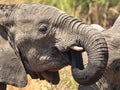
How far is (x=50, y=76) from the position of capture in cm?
732

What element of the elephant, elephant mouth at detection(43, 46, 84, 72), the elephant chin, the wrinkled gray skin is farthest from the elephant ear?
the wrinkled gray skin

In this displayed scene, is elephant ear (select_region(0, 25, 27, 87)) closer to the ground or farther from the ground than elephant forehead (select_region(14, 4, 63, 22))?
closer to the ground

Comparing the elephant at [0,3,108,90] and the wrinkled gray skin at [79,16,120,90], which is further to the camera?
the wrinkled gray skin at [79,16,120,90]

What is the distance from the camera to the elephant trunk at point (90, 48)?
6770mm

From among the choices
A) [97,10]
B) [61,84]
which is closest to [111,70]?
[61,84]

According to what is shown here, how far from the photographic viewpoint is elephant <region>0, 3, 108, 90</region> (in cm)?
689

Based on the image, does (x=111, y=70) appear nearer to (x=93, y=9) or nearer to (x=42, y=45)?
(x=42, y=45)

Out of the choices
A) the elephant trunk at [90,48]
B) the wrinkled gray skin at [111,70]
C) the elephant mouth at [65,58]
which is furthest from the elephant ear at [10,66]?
the wrinkled gray skin at [111,70]

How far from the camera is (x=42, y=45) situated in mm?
7113

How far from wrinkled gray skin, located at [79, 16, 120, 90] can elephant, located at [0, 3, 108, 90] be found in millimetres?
843

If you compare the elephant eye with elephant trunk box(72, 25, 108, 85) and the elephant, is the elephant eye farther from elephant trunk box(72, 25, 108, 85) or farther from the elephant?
elephant trunk box(72, 25, 108, 85)

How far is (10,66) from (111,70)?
53.9 inches

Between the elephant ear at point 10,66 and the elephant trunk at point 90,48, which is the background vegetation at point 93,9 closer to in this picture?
the elephant ear at point 10,66

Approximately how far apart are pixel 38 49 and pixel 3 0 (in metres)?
2.88
